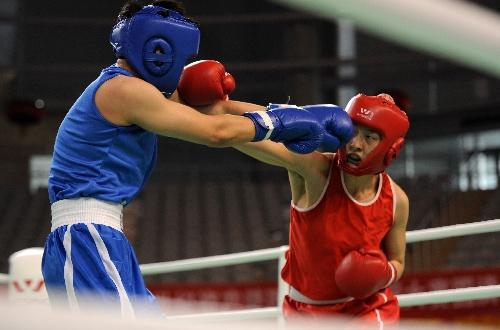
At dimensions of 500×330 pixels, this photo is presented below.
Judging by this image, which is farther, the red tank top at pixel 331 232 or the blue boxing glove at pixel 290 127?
the red tank top at pixel 331 232

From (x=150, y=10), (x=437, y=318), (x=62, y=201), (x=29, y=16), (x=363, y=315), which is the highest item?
(x=29, y=16)

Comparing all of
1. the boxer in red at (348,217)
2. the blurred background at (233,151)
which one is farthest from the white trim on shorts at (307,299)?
the blurred background at (233,151)

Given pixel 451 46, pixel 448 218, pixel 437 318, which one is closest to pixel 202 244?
pixel 448 218

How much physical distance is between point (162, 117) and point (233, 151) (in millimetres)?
10134

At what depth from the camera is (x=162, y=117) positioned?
172 cm

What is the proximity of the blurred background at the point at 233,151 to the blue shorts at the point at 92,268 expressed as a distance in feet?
19.9

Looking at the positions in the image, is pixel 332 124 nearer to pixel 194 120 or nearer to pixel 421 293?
pixel 194 120

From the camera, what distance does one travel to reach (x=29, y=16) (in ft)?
38.3

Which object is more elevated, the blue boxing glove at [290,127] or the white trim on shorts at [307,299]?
the blue boxing glove at [290,127]

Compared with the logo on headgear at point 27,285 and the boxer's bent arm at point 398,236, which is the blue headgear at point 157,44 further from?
the logo on headgear at point 27,285

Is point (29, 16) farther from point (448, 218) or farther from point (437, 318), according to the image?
point (437, 318)

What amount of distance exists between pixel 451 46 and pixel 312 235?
1.70 m

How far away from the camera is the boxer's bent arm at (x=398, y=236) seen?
90.7 inches

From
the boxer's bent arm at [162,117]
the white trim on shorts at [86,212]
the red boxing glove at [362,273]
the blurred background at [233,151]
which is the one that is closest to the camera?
the boxer's bent arm at [162,117]
